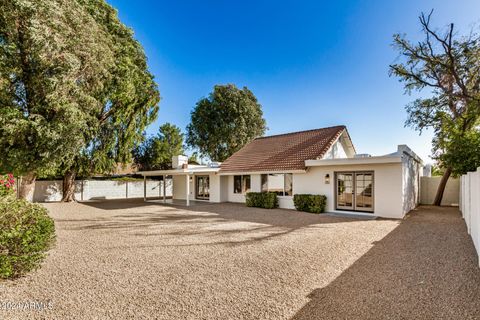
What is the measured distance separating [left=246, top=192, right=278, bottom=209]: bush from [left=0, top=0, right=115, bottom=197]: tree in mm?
10538

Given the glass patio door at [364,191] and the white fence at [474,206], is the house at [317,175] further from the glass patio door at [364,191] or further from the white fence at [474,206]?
the white fence at [474,206]

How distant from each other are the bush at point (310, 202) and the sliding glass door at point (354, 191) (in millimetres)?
842

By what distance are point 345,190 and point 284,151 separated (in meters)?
5.29

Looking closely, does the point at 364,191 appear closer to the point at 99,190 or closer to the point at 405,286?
the point at 405,286

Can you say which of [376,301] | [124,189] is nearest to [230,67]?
[124,189]

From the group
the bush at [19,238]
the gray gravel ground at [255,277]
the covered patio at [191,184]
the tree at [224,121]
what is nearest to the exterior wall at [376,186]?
the gray gravel ground at [255,277]

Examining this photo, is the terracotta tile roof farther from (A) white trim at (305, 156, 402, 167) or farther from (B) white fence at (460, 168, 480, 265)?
(B) white fence at (460, 168, 480, 265)

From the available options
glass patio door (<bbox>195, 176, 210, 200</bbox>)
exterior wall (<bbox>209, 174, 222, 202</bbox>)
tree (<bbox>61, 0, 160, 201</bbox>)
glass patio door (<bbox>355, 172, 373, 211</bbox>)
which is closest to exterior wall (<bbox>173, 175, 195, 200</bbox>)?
glass patio door (<bbox>195, 176, 210, 200</bbox>)

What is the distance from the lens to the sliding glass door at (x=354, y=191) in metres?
13.0

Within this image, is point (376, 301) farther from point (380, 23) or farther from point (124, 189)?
point (124, 189)

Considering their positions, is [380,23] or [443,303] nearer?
[443,303]

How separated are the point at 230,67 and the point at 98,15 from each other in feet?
30.8

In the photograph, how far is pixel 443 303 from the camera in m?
3.82

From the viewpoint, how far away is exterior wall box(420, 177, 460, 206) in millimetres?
17625
